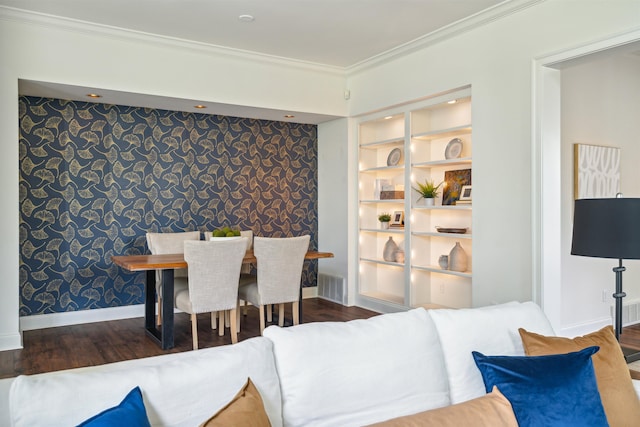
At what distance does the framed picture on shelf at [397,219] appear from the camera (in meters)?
5.72

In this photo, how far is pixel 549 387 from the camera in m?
1.64

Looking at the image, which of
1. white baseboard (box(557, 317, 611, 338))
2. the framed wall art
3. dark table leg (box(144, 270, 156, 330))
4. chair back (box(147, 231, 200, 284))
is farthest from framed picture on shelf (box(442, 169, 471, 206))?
dark table leg (box(144, 270, 156, 330))

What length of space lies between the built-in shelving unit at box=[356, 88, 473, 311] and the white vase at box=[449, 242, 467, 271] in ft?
0.21

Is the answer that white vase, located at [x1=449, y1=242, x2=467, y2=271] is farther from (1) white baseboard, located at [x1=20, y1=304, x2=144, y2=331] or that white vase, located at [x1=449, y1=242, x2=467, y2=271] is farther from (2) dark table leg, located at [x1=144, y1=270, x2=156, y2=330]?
(1) white baseboard, located at [x1=20, y1=304, x2=144, y2=331]

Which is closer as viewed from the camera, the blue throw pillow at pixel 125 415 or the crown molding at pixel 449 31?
the blue throw pillow at pixel 125 415

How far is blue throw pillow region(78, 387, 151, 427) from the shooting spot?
112 centimetres

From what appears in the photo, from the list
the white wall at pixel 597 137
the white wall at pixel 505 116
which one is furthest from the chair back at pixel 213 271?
the white wall at pixel 597 137

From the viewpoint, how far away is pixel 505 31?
4145 millimetres

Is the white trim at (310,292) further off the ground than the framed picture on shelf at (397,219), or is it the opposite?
the framed picture on shelf at (397,219)

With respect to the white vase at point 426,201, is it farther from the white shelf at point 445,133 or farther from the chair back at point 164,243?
the chair back at point 164,243

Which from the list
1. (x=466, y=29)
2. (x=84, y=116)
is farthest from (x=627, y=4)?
(x=84, y=116)

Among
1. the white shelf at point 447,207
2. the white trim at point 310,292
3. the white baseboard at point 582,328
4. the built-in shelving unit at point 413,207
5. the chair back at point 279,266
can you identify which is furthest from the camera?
the white trim at point 310,292

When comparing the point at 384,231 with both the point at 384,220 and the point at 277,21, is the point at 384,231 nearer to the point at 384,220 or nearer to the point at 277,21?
the point at 384,220

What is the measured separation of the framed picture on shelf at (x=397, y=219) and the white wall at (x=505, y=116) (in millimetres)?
1351
